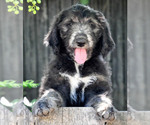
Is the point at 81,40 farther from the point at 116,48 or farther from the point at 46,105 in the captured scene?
the point at 46,105

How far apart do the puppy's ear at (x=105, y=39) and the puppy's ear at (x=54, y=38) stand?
0.49 m

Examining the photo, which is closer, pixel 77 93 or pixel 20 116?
→ pixel 20 116

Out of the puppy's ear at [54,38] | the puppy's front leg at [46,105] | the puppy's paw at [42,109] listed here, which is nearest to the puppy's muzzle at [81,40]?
the puppy's ear at [54,38]

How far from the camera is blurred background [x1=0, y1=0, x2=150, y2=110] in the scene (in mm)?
2414

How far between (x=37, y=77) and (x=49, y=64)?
188 millimetres

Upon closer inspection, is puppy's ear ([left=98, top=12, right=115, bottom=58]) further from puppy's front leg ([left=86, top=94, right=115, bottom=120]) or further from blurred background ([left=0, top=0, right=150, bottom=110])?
puppy's front leg ([left=86, top=94, right=115, bottom=120])

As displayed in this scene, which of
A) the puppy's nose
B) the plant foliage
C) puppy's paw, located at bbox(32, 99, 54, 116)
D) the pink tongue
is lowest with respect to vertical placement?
puppy's paw, located at bbox(32, 99, 54, 116)

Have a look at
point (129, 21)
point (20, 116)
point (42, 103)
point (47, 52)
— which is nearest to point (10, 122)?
point (20, 116)

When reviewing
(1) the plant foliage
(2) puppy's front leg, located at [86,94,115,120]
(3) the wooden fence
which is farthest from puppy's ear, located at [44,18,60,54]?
(3) the wooden fence

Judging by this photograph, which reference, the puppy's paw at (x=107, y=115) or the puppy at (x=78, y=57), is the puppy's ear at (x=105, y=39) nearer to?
the puppy at (x=78, y=57)

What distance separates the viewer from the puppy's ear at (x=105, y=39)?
2.61 meters

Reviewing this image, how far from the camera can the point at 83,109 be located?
5.82 feet

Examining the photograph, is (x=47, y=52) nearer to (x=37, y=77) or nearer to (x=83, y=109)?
(x=37, y=77)

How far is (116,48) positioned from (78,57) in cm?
42
